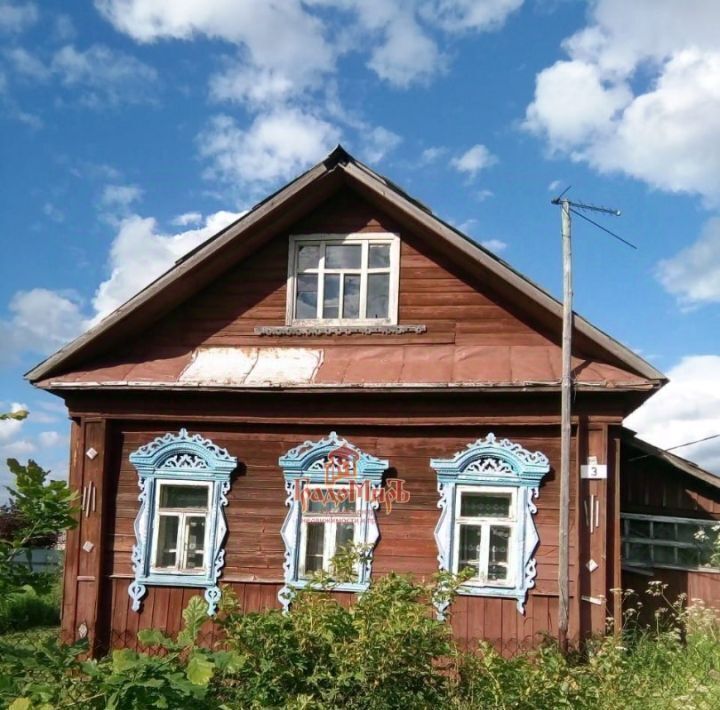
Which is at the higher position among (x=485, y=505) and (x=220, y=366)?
(x=220, y=366)

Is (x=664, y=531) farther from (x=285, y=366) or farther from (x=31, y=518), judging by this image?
(x=31, y=518)

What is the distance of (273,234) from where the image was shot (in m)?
8.99

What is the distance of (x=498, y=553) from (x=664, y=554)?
6.71ft

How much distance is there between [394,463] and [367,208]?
2923mm

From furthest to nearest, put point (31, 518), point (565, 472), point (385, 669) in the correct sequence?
1. point (565, 472)
2. point (385, 669)
3. point (31, 518)

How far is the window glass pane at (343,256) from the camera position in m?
8.91

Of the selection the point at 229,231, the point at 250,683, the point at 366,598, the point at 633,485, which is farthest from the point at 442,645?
the point at 229,231

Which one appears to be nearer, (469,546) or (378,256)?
(469,546)

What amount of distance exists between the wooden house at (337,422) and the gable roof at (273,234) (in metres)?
0.03

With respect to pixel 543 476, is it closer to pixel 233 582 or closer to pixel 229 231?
pixel 233 582

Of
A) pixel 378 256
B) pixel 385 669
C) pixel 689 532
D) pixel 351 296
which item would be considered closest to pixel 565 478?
pixel 689 532

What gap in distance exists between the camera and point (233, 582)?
8.29 metres

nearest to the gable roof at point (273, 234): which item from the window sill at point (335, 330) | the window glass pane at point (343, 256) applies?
the window glass pane at point (343, 256)

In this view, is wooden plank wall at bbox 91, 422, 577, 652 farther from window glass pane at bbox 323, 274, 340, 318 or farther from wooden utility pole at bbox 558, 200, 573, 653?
window glass pane at bbox 323, 274, 340, 318
